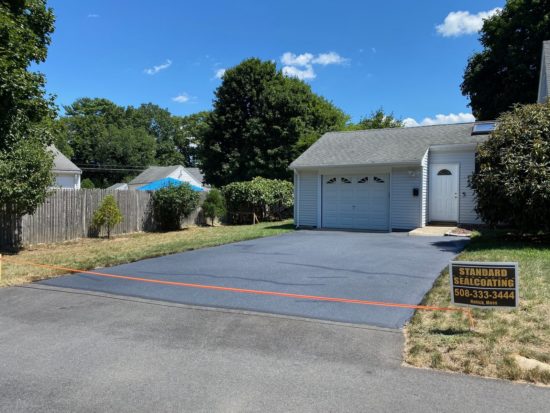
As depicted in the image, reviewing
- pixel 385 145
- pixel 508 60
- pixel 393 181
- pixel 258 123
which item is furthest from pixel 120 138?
pixel 393 181

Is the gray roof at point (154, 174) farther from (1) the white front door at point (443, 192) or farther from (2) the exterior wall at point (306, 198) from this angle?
(1) the white front door at point (443, 192)

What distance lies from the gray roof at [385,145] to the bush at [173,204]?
4.72 m

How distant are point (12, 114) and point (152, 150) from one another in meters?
57.4

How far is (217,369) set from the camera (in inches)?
159

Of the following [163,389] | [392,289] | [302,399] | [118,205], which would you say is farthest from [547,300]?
[118,205]

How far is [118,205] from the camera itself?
17000 mm

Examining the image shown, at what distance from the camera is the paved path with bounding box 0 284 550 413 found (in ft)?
11.0

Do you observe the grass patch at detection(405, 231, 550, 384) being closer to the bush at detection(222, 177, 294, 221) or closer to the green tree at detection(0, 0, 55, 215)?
the green tree at detection(0, 0, 55, 215)

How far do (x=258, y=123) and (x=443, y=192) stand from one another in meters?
18.4

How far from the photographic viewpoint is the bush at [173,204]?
1858cm

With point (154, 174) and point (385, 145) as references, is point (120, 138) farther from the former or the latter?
point (385, 145)

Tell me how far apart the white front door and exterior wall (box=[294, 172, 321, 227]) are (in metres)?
4.46

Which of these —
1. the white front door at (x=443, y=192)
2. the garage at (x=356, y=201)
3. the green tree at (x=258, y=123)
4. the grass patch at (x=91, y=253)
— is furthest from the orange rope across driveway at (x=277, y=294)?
the green tree at (x=258, y=123)

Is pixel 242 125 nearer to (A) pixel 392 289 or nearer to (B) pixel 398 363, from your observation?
(A) pixel 392 289
